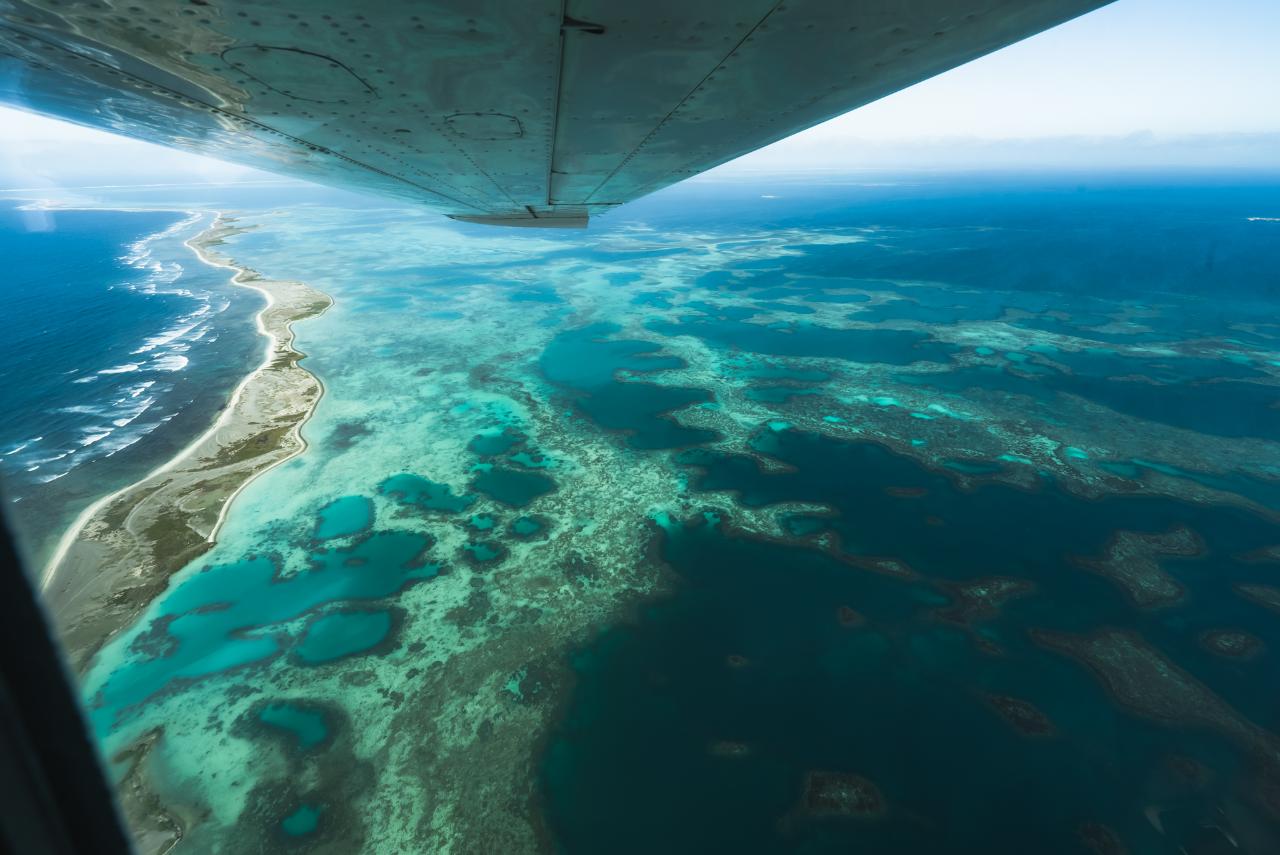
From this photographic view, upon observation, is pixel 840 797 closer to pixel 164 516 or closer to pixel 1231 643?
pixel 1231 643

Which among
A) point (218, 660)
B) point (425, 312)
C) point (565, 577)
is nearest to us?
point (218, 660)

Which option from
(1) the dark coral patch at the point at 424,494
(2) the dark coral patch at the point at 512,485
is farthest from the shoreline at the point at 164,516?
(2) the dark coral patch at the point at 512,485

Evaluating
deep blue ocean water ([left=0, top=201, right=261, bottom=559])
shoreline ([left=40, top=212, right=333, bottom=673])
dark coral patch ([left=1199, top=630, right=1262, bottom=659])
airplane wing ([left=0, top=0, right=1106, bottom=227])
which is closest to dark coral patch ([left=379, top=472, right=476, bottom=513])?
shoreline ([left=40, top=212, right=333, bottom=673])

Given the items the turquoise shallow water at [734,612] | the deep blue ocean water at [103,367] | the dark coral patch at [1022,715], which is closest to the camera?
the turquoise shallow water at [734,612]

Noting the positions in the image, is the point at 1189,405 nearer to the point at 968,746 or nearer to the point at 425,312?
the point at 968,746

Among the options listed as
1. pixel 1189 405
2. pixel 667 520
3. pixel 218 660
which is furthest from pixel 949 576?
pixel 1189 405

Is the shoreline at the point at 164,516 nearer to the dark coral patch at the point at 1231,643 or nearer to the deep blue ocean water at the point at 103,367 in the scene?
the deep blue ocean water at the point at 103,367

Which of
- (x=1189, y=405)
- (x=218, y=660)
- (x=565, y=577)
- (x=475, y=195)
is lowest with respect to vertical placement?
(x=218, y=660)
